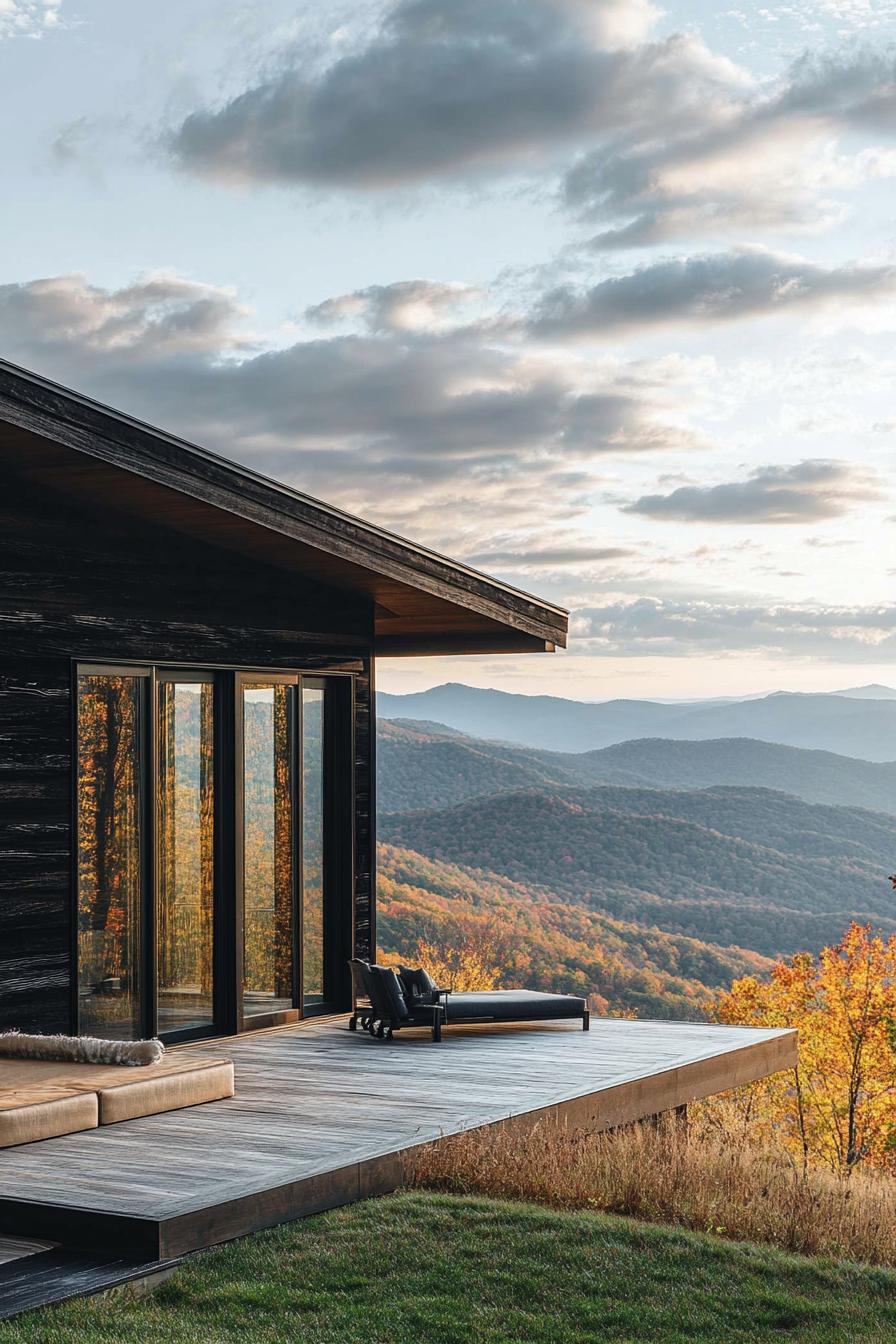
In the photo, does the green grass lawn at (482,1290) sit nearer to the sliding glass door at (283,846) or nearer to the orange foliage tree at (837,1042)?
the sliding glass door at (283,846)

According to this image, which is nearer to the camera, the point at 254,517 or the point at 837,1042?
the point at 254,517

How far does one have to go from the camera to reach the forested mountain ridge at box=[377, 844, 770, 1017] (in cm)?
4381

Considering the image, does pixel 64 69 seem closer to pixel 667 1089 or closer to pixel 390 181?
pixel 390 181

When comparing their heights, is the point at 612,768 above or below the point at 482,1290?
above

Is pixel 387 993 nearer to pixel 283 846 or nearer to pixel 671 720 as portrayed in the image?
pixel 283 846

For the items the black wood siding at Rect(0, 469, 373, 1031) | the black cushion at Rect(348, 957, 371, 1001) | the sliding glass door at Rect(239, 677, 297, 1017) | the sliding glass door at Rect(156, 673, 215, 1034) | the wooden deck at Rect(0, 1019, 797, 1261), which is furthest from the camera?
the sliding glass door at Rect(239, 677, 297, 1017)

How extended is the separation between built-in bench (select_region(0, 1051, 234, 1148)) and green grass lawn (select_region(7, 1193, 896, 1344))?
1501mm

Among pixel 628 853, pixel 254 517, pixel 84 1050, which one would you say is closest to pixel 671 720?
pixel 628 853

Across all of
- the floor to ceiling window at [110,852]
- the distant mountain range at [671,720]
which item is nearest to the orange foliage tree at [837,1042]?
the floor to ceiling window at [110,852]

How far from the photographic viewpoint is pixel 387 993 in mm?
9688

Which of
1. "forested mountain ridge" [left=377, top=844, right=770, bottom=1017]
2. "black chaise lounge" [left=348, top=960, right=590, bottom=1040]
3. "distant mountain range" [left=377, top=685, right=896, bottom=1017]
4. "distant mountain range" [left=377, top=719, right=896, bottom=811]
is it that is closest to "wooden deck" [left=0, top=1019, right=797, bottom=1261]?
"black chaise lounge" [left=348, top=960, right=590, bottom=1040]

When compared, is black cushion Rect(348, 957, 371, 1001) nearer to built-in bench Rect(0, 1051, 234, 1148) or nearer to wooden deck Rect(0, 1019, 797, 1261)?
wooden deck Rect(0, 1019, 797, 1261)

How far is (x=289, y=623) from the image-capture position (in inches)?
402

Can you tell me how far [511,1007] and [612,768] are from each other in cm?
6184
